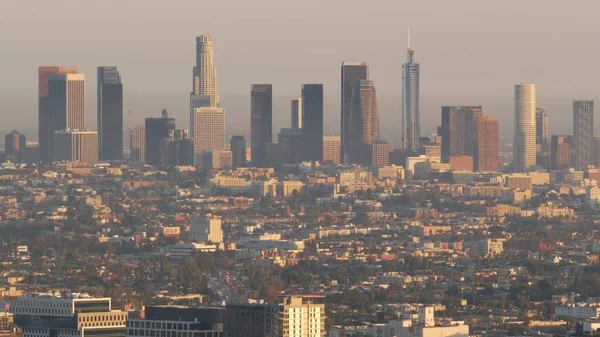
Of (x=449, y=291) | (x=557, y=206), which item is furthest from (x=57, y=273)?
(x=557, y=206)

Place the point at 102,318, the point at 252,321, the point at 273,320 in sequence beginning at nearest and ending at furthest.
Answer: the point at 273,320 < the point at 252,321 < the point at 102,318

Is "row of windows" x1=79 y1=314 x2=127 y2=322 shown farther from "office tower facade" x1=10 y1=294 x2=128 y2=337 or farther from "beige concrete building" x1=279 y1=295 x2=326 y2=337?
"beige concrete building" x1=279 y1=295 x2=326 y2=337

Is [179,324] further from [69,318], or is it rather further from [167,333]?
[69,318]

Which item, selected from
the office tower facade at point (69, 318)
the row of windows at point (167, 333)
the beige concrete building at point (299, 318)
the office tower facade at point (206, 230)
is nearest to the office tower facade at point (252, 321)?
the beige concrete building at point (299, 318)

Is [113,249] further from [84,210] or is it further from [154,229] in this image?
[84,210]

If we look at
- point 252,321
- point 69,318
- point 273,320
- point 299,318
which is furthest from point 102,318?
point 299,318

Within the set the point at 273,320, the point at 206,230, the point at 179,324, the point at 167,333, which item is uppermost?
the point at 273,320
